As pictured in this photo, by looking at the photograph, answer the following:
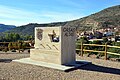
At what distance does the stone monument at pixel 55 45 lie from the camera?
1171 cm

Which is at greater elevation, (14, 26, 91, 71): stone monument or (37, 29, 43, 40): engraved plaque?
(37, 29, 43, 40): engraved plaque

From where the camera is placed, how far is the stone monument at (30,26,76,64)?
1171 cm

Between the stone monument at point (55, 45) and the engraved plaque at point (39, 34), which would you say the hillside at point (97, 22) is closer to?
the engraved plaque at point (39, 34)

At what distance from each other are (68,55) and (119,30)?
7105cm

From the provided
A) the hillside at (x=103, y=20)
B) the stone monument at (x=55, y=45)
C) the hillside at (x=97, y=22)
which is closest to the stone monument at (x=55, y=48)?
the stone monument at (x=55, y=45)

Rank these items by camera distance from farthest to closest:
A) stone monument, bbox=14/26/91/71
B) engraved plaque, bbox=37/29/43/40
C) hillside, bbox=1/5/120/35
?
hillside, bbox=1/5/120/35 → engraved plaque, bbox=37/29/43/40 → stone monument, bbox=14/26/91/71

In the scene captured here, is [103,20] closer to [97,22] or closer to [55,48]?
[97,22]

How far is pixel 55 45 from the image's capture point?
39.5 feet

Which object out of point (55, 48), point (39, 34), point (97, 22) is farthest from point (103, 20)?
point (55, 48)

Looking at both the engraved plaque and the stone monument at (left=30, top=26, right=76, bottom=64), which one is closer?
the stone monument at (left=30, top=26, right=76, bottom=64)

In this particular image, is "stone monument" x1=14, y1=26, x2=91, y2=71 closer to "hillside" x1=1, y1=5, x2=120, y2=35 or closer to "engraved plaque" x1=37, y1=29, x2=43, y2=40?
"engraved plaque" x1=37, y1=29, x2=43, y2=40

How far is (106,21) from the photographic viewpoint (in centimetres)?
8531

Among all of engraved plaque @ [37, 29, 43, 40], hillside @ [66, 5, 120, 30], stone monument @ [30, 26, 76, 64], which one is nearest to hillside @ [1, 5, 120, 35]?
hillside @ [66, 5, 120, 30]

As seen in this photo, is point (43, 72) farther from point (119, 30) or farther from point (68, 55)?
point (119, 30)
